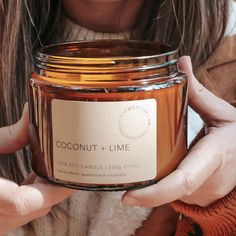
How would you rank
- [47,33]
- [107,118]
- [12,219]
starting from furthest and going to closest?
1. [47,33]
2. [12,219]
3. [107,118]

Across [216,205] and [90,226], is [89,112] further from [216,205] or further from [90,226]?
[90,226]

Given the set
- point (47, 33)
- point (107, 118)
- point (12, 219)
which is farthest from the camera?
point (47, 33)

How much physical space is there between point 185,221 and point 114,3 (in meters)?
0.36

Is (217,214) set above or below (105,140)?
below

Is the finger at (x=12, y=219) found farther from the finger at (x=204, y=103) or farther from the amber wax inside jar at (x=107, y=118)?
the finger at (x=204, y=103)

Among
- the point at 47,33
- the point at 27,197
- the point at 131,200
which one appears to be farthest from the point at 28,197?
the point at 47,33

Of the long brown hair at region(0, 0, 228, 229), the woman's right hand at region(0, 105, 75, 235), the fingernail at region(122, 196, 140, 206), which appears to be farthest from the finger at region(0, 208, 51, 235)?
the long brown hair at region(0, 0, 228, 229)

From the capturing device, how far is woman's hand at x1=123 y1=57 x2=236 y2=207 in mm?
537

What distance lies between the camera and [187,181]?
0.55 metres

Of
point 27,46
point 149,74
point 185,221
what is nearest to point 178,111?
point 149,74

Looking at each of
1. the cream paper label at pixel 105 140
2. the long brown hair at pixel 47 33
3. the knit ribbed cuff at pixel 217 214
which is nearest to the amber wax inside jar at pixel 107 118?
the cream paper label at pixel 105 140

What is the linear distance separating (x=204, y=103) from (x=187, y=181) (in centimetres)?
12

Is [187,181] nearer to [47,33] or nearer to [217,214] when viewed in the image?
[217,214]

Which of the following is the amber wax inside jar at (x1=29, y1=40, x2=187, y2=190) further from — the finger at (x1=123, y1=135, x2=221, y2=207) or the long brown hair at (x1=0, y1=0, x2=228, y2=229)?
the long brown hair at (x1=0, y1=0, x2=228, y2=229)
